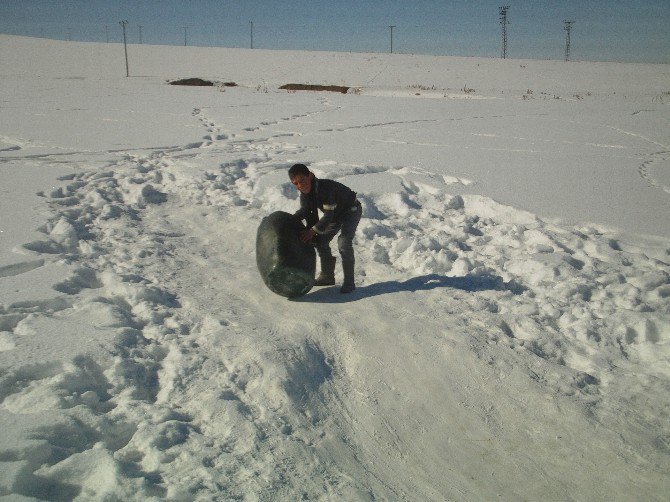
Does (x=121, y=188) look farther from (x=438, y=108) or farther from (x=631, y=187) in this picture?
(x=438, y=108)

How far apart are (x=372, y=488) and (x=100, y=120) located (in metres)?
12.0

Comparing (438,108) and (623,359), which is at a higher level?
(438,108)

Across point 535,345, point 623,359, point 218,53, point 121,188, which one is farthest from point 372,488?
point 218,53

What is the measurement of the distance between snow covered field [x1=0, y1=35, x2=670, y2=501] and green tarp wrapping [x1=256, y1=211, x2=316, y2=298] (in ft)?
0.59

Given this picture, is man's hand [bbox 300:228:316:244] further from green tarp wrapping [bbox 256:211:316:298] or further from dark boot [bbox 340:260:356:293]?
dark boot [bbox 340:260:356:293]

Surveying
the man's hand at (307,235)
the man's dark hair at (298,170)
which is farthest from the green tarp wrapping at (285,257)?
the man's dark hair at (298,170)

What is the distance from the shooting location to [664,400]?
3182 mm

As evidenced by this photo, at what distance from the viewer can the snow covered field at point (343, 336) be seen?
2.61 meters

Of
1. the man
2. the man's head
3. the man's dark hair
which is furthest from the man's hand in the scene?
the man's dark hair

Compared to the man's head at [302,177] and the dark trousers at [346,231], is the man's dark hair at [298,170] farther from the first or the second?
the dark trousers at [346,231]

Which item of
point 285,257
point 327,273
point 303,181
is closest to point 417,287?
point 327,273

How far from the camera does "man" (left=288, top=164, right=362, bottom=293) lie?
4.14 meters

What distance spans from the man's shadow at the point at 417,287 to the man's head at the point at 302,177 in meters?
0.91

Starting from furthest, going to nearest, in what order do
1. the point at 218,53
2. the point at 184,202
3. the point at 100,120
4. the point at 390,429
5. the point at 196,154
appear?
the point at 218,53 → the point at 100,120 → the point at 196,154 → the point at 184,202 → the point at 390,429
